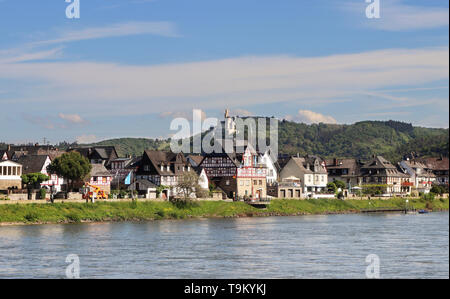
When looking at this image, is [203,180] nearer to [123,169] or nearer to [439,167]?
[123,169]

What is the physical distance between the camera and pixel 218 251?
46.6m

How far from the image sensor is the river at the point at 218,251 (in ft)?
121

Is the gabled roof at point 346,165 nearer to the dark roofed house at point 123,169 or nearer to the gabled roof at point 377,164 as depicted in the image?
the gabled roof at point 377,164

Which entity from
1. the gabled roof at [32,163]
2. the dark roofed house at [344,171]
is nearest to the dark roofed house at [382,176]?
the dark roofed house at [344,171]

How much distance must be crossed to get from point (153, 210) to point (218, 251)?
1382 inches

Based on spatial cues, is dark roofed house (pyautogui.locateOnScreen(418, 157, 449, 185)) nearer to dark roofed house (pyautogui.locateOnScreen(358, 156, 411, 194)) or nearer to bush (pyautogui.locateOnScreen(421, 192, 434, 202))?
dark roofed house (pyautogui.locateOnScreen(358, 156, 411, 194))

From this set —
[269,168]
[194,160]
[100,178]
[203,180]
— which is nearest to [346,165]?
[269,168]

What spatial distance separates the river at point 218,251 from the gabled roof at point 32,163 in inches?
1010

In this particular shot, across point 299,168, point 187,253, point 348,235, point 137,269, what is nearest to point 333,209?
point 299,168

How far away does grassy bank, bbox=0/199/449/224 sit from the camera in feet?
222

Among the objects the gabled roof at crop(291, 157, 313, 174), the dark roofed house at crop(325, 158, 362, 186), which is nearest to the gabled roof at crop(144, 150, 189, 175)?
the gabled roof at crop(291, 157, 313, 174)

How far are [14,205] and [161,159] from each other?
117 feet

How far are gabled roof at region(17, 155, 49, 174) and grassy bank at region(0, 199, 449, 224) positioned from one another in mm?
17156
